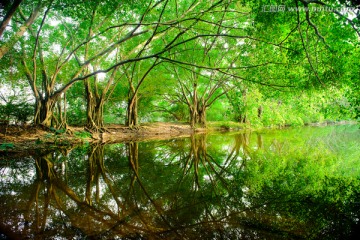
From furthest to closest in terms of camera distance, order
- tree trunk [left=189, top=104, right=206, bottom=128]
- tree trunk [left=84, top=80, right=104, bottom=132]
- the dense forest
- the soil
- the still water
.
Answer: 1. tree trunk [left=189, top=104, right=206, bottom=128]
2. tree trunk [left=84, top=80, right=104, bottom=132]
3. the soil
4. the dense forest
5. the still water

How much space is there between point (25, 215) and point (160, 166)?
3778 mm

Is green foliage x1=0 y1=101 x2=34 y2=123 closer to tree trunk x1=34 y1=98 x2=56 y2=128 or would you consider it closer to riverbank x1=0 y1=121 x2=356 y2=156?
tree trunk x1=34 y1=98 x2=56 y2=128

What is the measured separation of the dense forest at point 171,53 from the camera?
19.7 feet

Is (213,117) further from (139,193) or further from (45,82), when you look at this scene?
(139,193)

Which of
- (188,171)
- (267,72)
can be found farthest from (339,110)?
(188,171)

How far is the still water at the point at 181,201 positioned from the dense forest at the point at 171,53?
2833 mm

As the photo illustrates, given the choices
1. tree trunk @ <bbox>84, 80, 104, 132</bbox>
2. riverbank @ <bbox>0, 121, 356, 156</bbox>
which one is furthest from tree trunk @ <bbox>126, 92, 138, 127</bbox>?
tree trunk @ <bbox>84, 80, 104, 132</bbox>

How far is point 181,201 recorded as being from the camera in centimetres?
354

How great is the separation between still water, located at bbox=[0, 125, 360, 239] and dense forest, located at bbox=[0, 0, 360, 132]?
2833 millimetres

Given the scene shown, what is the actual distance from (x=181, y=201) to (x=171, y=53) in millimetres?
8855

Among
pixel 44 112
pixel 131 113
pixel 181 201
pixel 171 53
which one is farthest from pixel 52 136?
pixel 181 201

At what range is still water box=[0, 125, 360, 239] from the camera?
2.57 meters

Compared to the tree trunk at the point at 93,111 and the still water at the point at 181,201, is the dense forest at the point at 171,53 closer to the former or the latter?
the tree trunk at the point at 93,111

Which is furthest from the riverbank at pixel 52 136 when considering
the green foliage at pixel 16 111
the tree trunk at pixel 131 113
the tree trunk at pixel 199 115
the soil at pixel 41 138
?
the tree trunk at pixel 199 115
